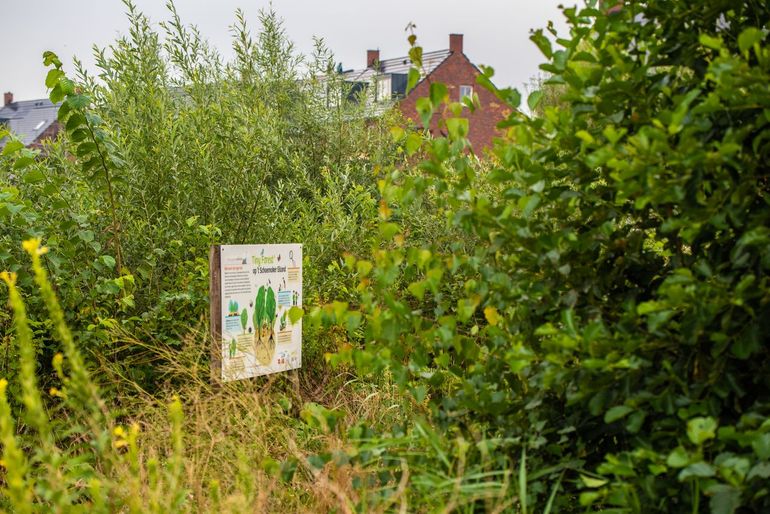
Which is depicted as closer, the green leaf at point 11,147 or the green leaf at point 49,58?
the green leaf at point 11,147

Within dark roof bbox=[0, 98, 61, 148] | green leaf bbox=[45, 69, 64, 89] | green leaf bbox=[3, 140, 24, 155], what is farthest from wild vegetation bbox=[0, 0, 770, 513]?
dark roof bbox=[0, 98, 61, 148]

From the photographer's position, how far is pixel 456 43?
45.1 meters

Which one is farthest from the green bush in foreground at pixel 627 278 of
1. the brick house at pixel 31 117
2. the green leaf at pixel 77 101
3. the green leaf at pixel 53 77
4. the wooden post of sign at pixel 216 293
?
the brick house at pixel 31 117

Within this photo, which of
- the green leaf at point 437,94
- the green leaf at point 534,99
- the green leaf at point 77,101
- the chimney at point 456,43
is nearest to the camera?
the green leaf at point 437,94

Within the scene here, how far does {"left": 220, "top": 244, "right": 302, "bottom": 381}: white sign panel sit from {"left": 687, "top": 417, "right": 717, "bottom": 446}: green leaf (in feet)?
10.3

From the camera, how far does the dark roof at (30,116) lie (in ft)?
169

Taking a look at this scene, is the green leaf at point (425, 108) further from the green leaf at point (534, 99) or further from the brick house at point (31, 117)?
the brick house at point (31, 117)

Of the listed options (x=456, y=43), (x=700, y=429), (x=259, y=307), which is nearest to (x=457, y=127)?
(x=700, y=429)

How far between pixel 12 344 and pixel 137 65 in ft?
7.97

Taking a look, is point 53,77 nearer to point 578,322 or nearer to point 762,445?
point 578,322

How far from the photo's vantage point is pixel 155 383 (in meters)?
5.84

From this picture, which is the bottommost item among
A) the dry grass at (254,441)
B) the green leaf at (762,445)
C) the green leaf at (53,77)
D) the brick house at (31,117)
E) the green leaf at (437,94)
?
the dry grass at (254,441)

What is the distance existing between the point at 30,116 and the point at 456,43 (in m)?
27.2

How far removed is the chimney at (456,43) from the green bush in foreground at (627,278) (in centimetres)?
4259
